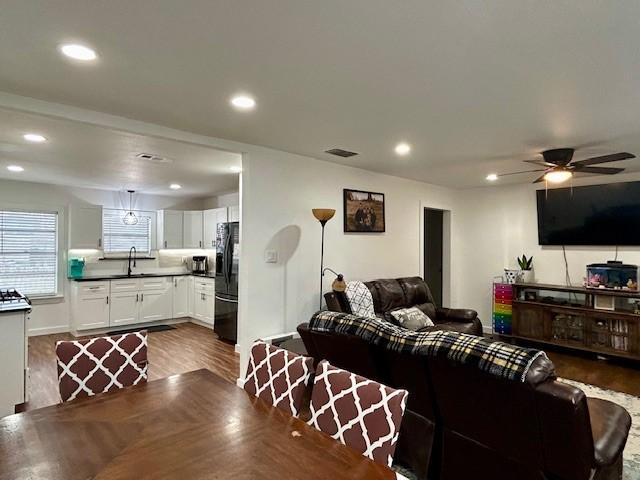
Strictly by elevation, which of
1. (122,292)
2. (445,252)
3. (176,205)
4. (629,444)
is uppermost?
(176,205)

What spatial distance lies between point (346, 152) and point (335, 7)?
254 centimetres

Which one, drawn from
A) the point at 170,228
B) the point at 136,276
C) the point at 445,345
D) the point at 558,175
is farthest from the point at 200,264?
the point at 445,345

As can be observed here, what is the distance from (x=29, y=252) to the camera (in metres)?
5.95

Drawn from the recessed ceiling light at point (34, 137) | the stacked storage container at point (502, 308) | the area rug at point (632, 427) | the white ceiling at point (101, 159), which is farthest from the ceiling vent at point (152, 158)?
the stacked storage container at point (502, 308)

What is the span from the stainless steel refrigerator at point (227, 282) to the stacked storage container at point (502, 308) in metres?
3.87

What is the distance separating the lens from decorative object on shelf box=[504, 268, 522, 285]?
558 centimetres

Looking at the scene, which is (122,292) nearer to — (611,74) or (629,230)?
(611,74)

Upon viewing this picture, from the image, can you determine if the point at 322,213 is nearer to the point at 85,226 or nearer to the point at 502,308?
the point at 502,308

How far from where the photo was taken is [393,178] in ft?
17.8

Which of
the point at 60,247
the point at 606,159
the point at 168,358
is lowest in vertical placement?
the point at 168,358

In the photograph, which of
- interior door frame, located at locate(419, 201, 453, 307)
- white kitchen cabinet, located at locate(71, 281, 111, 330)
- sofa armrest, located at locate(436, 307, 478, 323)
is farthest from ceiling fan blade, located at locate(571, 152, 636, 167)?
white kitchen cabinet, located at locate(71, 281, 111, 330)

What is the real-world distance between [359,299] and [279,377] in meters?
2.45

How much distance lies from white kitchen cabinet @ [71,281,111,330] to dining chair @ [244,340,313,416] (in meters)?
5.06

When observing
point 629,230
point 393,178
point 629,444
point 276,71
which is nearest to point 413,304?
point 393,178
